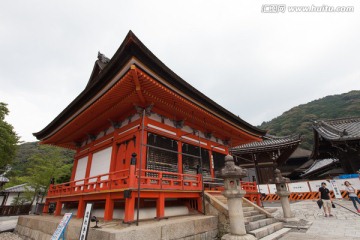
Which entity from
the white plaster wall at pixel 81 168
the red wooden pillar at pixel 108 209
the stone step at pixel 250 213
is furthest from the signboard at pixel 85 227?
the white plaster wall at pixel 81 168

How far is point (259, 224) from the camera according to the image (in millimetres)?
7320

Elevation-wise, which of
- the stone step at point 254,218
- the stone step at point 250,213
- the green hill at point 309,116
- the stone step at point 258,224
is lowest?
the stone step at point 258,224

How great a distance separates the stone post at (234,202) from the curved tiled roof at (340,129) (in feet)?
38.2

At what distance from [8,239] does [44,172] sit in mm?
13223

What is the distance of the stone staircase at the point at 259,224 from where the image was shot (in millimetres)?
6639

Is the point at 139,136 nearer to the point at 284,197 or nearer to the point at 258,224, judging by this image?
the point at 258,224

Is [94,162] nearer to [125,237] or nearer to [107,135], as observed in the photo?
[107,135]

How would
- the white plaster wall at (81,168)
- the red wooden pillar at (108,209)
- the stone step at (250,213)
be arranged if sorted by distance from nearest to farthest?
the red wooden pillar at (108,209)
the stone step at (250,213)
the white plaster wall at (81,168)

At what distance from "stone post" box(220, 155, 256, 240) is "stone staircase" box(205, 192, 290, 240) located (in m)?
0.78

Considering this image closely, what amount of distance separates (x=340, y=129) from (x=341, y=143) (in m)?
4.02


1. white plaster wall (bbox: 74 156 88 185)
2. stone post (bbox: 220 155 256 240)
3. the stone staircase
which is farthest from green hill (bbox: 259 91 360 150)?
white plaster wall (bbox: 74 156 88 185)

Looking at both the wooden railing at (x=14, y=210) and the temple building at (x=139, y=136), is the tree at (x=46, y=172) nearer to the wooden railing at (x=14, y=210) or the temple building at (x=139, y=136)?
the wooden railing at (x=14, y=210)

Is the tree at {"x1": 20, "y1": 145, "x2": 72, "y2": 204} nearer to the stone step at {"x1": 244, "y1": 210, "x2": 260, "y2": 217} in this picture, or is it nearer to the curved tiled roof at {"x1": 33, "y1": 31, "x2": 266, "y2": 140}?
the curved tiled roof at {"x1": 33, "y1": 31, "x2": 266, "y2": 140}

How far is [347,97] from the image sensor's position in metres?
77.1
